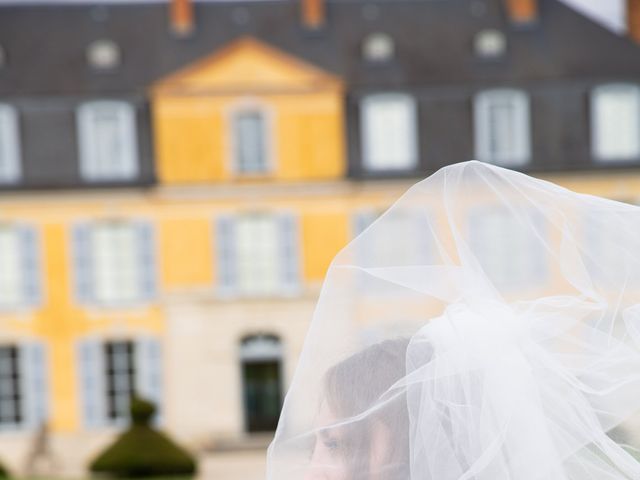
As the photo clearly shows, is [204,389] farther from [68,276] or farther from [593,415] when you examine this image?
[593,415]

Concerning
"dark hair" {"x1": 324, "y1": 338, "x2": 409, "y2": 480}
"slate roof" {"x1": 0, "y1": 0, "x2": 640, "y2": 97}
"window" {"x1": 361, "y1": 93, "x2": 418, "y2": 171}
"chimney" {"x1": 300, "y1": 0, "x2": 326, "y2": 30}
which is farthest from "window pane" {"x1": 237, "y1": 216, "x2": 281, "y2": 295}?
"dark hair" {"x1": 324, "y1": 338, "x2": 409, "y2": 480}

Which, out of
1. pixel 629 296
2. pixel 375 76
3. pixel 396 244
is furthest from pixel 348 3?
pixel 629 296

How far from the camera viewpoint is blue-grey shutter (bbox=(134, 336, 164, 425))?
1752 centimetres

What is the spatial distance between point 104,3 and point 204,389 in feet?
24.7

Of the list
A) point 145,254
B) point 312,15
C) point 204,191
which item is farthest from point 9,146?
point 312,15

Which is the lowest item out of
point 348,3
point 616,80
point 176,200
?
point 176,200

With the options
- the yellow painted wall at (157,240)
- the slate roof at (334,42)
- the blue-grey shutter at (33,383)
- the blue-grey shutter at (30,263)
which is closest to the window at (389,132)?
the slate roof at (334,42)

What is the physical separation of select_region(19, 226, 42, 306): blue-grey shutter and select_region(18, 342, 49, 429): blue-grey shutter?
0.82 metres

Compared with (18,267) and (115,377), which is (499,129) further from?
(18,267)

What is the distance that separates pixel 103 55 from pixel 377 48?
4927mm

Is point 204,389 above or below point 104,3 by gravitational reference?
below

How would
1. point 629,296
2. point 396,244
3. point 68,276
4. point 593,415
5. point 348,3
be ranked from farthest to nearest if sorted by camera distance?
1. point 348,3
2. point 68,276
3. point 396,244
4. point 629,296
5. point 593,415

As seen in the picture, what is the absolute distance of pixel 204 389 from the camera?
1748 centimetres

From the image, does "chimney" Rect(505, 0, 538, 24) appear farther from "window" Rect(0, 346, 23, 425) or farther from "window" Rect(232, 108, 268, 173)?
"window" Rect(0, 346, 23, 425)
